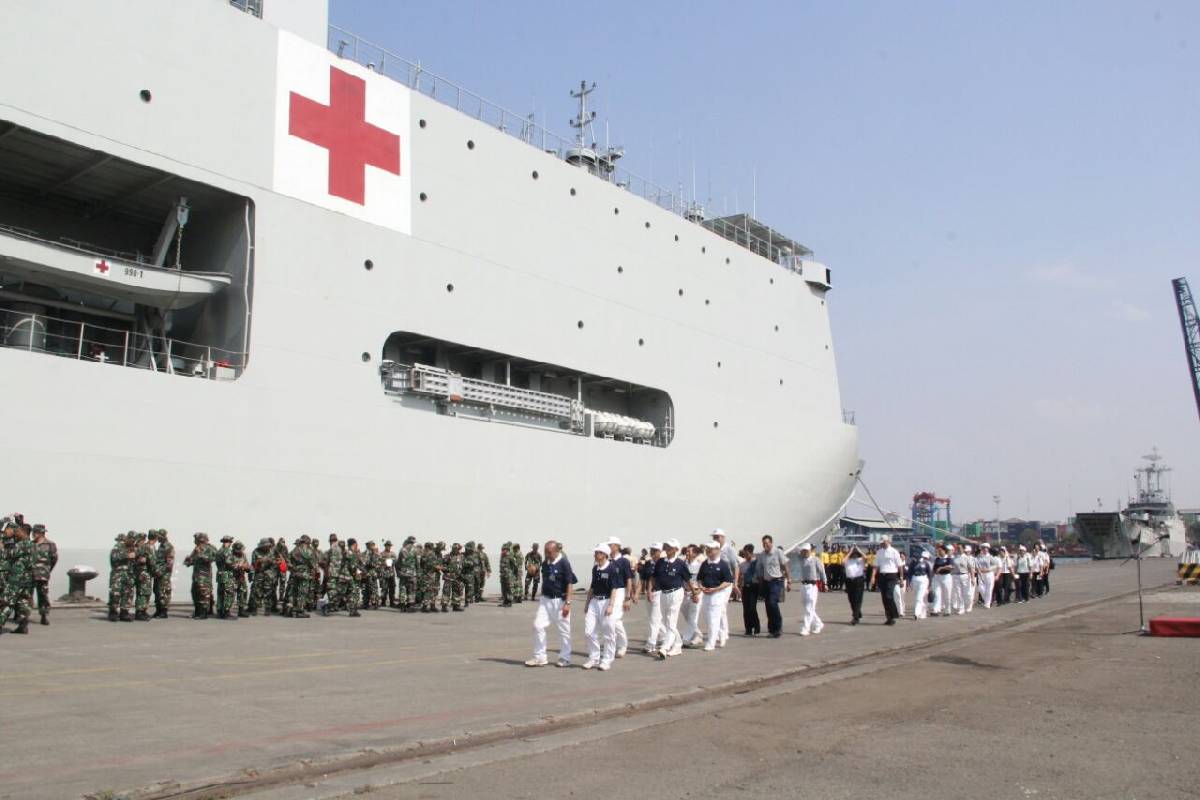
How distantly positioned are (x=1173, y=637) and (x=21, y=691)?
40.3 feet

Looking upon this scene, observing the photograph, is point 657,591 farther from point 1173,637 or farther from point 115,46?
point 115,46

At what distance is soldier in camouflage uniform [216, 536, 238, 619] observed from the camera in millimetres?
11719

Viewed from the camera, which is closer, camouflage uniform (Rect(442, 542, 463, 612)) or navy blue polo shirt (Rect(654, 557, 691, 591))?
navy blue polo shirt (Rect(654, 557, 691, 591))

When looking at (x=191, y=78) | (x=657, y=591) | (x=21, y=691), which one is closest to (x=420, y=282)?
(x=191, y=78)

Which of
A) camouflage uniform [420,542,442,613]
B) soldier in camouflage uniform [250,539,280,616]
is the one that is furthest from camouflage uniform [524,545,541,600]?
soldier in camouflage uniform [250,539,280,616]

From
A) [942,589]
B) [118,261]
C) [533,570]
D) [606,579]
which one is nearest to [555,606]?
[606,579]

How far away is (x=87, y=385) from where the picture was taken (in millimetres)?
11508

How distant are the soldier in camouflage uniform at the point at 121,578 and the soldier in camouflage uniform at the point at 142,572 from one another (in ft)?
0.14

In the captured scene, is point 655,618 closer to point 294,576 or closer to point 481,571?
point 294,576

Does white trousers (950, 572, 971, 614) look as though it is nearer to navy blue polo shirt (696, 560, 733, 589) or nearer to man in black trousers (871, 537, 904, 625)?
man in black trousers (871, 537, 904, 625)

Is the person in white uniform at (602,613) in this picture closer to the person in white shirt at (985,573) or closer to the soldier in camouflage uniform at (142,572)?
the soldier in camouflage uniform at (142,572)

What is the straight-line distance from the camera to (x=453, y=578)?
1470 centimetres

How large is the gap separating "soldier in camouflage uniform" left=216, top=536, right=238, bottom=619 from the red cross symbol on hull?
6.04m

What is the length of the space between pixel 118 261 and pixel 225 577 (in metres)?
4.55
